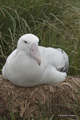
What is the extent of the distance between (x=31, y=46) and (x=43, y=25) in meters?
1.78

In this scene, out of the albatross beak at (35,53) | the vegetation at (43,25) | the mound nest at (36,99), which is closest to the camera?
the albatross beak at (35,53)

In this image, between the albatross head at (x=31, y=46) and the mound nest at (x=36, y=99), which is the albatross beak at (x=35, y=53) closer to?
the albatross head at (x=31, y=46)

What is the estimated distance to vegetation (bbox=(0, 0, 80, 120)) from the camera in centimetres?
568

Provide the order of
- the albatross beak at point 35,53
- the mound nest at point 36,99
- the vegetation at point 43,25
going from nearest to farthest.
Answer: the albatross beak at point 35,53
the mound nest at point 36,99
the vegetation at point 43,25

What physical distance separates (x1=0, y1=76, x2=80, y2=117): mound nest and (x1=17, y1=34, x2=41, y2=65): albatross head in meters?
0.59

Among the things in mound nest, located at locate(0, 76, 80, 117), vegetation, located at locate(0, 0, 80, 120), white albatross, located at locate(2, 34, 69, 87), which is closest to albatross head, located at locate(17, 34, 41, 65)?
white albatross, located at locate(2, 34, 69, 87)

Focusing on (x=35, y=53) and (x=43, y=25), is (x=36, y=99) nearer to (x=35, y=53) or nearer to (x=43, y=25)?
(x=35, y=53)

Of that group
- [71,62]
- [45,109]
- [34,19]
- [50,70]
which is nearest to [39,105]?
[45,109]

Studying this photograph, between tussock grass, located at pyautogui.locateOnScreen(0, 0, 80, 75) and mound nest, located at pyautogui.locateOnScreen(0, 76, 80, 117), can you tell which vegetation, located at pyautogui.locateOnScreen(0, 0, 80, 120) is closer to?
tussock grass, located at pyautogui.locateOnScreen(0, 0, 80, 75)

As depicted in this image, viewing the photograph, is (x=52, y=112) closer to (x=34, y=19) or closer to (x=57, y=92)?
(x=57, y=92)

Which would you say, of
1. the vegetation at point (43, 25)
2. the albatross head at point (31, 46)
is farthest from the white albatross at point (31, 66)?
the vegetation at point (43, 25)

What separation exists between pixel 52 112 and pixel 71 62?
1.12 meters

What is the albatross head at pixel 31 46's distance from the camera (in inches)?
169

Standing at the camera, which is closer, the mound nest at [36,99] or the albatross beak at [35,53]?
the albatross beak at [35,53]
